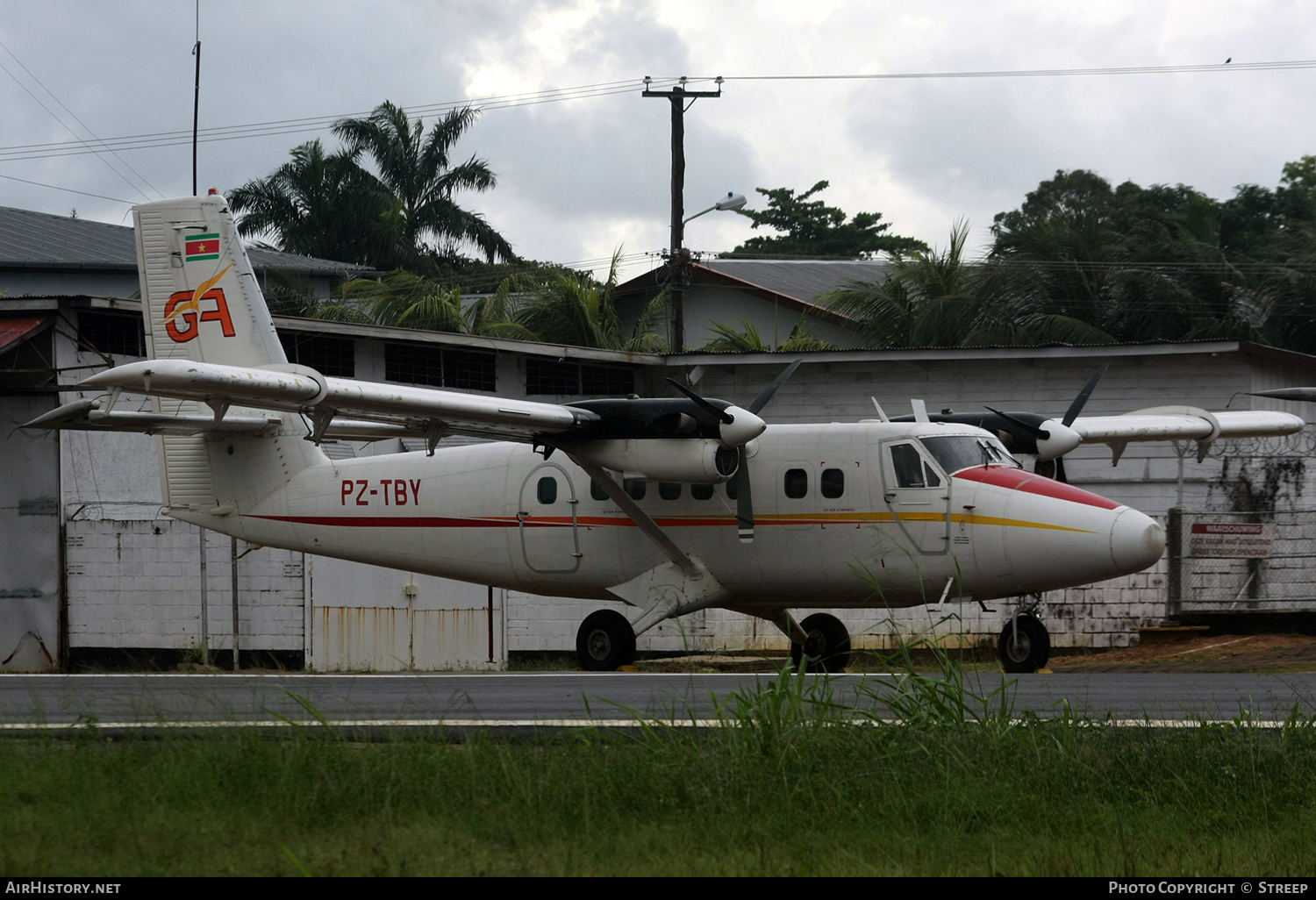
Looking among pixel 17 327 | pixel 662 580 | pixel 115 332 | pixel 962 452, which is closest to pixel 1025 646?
pixel 962 452

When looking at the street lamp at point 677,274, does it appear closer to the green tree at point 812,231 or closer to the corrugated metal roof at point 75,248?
the corrugated metal roof at point 75,248

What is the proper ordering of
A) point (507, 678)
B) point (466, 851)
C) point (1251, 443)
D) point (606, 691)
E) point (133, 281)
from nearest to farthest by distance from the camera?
point (466, 851)
point (606, 691)
point (507, 678)
point (1251, 443)
point (133, 281)

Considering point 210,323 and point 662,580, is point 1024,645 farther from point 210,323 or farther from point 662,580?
point 210,323

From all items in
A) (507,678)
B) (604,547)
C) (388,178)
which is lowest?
(507,678)

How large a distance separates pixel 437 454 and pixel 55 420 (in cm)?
474

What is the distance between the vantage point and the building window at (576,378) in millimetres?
26562

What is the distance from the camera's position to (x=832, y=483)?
15.8 metres

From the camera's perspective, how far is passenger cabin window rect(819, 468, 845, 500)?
621 inches

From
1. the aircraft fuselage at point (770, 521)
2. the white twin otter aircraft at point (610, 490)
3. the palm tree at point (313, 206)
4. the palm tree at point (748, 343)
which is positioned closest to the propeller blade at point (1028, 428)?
the white twin otter aircraft at point (610, 490)

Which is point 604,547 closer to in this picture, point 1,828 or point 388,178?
point 1,828

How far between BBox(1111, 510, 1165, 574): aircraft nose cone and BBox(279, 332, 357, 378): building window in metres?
14.5

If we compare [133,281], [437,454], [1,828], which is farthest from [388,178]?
[1,828]

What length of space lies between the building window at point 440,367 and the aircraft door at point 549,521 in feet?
28.4

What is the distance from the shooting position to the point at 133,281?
42.7m
